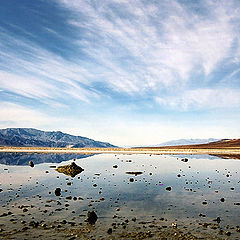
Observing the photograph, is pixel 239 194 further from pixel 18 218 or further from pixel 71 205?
pixel 18 218

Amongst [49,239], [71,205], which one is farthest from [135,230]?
[71,205]

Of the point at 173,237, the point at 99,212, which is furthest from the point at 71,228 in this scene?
the point at 173,237

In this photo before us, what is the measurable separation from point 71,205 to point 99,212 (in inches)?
128

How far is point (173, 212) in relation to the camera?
16594 mm

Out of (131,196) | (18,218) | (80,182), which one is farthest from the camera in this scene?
(80,182)

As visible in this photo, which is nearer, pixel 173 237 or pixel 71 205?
pixel 173 237

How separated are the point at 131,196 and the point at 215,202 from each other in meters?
7.94

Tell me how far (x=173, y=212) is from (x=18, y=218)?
11769mm

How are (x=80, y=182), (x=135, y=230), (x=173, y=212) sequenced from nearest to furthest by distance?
1. (x=135, y=230)
2. (x=173, y=212)
3. (x=80, y=182)

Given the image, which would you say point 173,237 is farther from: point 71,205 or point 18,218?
point 18,218

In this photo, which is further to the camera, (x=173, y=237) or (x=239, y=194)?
(x=239, y=194)

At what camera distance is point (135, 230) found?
13211mm

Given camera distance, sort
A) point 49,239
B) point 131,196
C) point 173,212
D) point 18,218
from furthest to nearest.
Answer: point 131,196
point 173,212
point 18,218
point 49,239

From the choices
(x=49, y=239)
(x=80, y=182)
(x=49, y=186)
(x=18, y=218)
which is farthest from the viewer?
(x=80, y=182)
